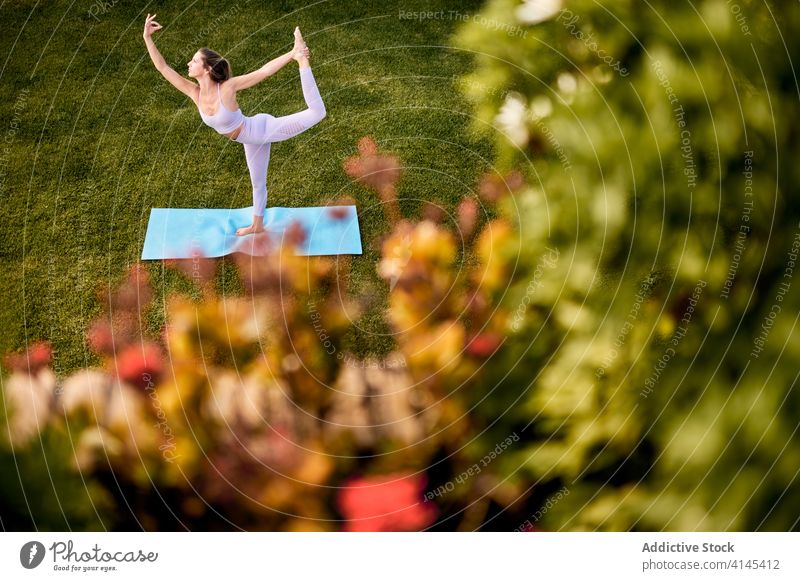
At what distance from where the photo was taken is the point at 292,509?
91 cm

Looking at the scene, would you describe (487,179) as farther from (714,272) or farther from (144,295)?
(714,272)

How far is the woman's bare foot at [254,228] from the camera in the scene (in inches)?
69.9

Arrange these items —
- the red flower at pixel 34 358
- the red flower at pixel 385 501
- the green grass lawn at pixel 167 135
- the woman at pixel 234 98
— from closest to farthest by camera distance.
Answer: the red flower at pixel 385 501 < the woman at pixel 234 98 < the red flower at pixel 34 358 < the green grass lawn at pixel 167 135

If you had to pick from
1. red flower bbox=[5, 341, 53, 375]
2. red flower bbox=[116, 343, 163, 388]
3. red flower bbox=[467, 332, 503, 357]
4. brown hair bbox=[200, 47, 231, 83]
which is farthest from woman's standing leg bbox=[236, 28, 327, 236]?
red flower bbox=[467, 332, 503, 357]

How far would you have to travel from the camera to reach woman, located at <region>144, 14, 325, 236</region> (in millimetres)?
1510

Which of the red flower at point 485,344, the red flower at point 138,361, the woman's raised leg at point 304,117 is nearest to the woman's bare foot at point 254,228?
the woman's raised leg at point 304,117

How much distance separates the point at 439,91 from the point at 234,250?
0.78 m

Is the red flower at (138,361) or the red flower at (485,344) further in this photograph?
the red flower at (138,361)

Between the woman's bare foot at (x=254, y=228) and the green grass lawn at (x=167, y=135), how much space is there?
8 centimetres

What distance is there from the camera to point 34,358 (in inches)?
65.6

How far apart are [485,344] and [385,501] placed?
1.17 feet

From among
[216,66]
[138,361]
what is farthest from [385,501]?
[216,66]
